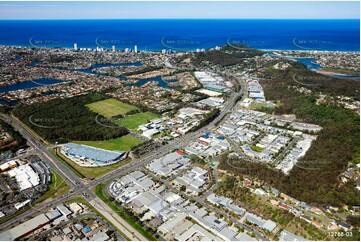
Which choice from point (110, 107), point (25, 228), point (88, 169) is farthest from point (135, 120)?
point (25, 228)

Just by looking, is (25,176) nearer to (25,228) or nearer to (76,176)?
(76,176)

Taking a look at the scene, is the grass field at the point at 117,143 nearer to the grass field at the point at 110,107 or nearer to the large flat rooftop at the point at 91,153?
the large flat rooftop at the point at 91,153

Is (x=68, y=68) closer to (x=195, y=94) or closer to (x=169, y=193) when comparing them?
(x=195, y=94)

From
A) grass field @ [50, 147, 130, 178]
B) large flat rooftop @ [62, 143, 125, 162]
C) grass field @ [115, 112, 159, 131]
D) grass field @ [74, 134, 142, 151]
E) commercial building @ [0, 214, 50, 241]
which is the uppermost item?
grass field @ [115, 112, 159, 131]

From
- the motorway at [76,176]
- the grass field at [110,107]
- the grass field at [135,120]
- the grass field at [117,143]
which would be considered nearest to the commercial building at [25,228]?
the motorway at [76,176]

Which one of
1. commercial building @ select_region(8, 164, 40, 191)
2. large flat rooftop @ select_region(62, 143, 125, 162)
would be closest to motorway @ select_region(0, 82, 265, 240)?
large flat rooftop @ select_region(62, 143, 125, 162)

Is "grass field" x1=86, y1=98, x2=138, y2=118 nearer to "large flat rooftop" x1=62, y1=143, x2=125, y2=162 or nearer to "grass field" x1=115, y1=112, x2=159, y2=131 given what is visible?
"grass field" x1=115, y1=112, x2=159, y2=131
